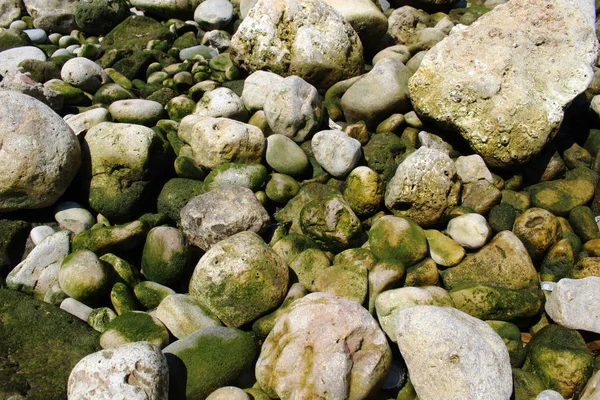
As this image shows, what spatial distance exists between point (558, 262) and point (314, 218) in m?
2.71

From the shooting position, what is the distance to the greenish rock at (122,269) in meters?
5.58

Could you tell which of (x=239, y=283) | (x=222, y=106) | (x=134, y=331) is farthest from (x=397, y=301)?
(x=222, y=106)

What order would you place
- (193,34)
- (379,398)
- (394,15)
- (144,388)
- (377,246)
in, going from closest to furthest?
(144,388)
(379,398)
(377,246)
(394,15)
(193,34)

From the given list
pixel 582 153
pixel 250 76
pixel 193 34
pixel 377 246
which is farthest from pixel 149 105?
pixel 582 153

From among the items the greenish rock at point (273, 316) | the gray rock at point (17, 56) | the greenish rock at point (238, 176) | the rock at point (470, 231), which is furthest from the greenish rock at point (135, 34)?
the rock at point (470, 231)

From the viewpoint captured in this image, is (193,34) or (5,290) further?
(193,34)

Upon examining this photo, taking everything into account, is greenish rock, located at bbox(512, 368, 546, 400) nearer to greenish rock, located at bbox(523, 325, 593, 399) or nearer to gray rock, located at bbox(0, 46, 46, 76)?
greenish rock, located at bbox(523, 325, 593, 399)

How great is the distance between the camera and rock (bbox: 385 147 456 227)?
6.20 metres

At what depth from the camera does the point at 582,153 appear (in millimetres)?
7109

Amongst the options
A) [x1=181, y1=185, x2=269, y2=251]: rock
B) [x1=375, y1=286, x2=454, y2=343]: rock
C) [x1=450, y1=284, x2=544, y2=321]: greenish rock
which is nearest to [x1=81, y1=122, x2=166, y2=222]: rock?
[x1=181, y1=185, x2=269, y2=251]: rock

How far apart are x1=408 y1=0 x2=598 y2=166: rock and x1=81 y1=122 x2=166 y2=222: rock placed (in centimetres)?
356

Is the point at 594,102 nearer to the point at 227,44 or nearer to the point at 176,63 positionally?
the point at 227,44

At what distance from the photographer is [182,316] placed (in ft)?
16.5

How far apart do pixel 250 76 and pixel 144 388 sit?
17.2 ft
